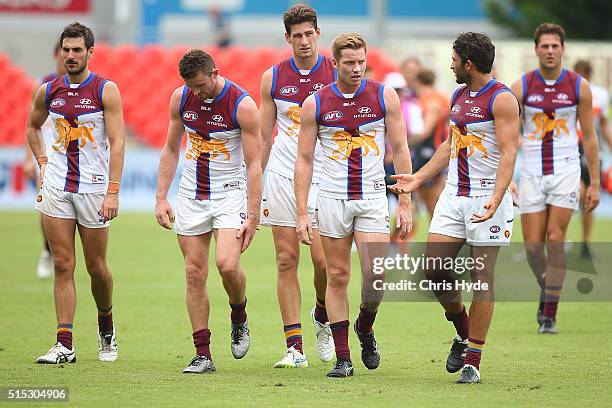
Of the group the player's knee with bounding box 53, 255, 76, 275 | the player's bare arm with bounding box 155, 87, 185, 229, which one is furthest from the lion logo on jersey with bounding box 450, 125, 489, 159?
the player's knee with bounding box 53, 255, 76, 275

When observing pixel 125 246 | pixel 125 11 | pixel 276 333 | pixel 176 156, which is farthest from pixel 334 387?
pixel 125 11

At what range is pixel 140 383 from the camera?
29.0 ft

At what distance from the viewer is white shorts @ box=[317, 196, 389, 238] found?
30.2ft

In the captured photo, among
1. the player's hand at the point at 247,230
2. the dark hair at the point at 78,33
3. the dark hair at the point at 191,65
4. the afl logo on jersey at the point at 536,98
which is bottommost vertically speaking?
the player's hand at the point at 247,230

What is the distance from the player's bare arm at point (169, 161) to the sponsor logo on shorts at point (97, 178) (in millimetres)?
628

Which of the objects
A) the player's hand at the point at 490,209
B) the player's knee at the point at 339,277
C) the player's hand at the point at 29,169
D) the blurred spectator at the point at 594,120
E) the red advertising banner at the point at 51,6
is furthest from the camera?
the red advertising banner at the point at 51,6

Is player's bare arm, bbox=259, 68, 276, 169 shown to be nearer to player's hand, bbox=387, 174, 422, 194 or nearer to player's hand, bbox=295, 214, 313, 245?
player's hand, bbox=295, 214, 313, 245

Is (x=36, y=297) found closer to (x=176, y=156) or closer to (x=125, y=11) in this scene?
(x=176, y=156)

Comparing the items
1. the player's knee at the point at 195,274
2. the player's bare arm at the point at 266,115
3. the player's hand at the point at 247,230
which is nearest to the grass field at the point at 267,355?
the player's knee at the point at 195,274

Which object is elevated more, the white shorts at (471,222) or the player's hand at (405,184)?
the player's hand at (405,184)

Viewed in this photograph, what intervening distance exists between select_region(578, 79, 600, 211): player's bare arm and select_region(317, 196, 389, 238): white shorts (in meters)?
2.97

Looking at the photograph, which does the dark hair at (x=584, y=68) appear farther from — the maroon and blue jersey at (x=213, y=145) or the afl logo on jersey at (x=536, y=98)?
the maroon and blue jersey at (x=213, y=145)

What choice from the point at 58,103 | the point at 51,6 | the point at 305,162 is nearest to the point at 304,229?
the point at 305,162

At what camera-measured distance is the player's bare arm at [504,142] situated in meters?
8.84
